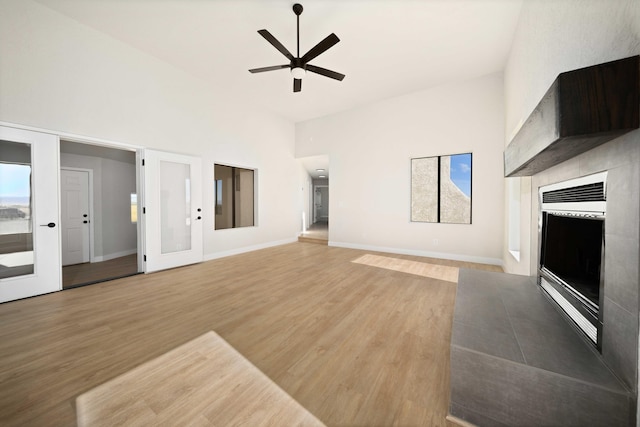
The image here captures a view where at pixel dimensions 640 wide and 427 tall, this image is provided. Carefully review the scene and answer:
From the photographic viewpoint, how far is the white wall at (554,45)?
3.80ft

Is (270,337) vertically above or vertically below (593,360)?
Result: below

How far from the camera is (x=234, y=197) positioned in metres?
6.09

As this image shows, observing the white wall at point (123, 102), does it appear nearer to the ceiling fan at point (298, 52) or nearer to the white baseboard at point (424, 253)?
A: the ceiling fan at point (298, 52)

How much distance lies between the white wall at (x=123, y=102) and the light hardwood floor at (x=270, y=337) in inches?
89.7

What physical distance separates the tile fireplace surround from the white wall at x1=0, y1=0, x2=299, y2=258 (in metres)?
5.02

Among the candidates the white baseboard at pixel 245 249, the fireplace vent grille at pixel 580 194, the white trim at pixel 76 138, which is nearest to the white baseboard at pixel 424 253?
the white baseboard at pixel 245 249

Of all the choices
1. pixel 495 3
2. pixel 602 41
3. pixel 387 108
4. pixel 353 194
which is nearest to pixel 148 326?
pixel 602 41

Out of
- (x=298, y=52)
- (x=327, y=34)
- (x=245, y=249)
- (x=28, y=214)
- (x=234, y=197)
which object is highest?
(x=327, y=34)

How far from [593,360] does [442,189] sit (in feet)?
14.5

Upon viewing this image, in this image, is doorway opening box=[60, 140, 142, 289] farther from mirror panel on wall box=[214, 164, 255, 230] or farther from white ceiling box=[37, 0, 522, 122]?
white ceiling box=[37, 0, 522, 122]

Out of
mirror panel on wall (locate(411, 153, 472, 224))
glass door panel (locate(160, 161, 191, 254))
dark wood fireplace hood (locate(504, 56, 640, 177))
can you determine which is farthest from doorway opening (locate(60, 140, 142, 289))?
mirror panel on wall (locate(411, 153, 472, 224))

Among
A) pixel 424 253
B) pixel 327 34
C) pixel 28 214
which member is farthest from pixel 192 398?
pixel 424 253

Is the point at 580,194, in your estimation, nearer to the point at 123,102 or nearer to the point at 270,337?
the point at 270,337

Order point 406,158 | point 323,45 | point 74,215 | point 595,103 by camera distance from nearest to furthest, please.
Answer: point 595,103 < point 323,45 < point 74,215 < point 406,158
